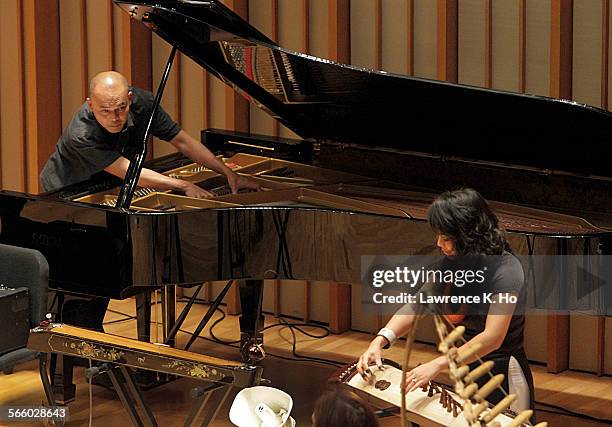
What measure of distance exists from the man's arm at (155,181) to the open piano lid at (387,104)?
1.66 feet

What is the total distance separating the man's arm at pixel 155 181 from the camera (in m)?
4.52

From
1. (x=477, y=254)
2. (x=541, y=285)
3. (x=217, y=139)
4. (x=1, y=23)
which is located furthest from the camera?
(x=1, y=23)

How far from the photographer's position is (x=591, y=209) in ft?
13.6

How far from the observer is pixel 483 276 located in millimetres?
3221

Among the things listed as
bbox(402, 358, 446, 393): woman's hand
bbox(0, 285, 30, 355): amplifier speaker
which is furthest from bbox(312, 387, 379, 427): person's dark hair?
bbox(0, 285, 30, 355): amplifier speaker

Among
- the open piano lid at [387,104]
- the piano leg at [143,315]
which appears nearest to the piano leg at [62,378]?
the piano leg at [143,315]

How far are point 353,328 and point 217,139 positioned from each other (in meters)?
1.38

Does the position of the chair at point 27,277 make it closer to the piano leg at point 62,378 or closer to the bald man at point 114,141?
the piano leg at point 62,378

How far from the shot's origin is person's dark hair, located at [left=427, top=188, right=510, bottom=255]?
321cm

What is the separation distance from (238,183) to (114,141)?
0.53m

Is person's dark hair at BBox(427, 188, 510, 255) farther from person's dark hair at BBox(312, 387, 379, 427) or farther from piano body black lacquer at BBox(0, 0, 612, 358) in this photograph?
person's dark hair at BBox(312, 387, 379, 427)

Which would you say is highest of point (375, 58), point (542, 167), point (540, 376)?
point (375, 58)

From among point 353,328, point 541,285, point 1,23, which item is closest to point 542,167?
point 541,285

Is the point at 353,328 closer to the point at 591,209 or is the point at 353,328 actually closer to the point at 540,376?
the point at 540,376
